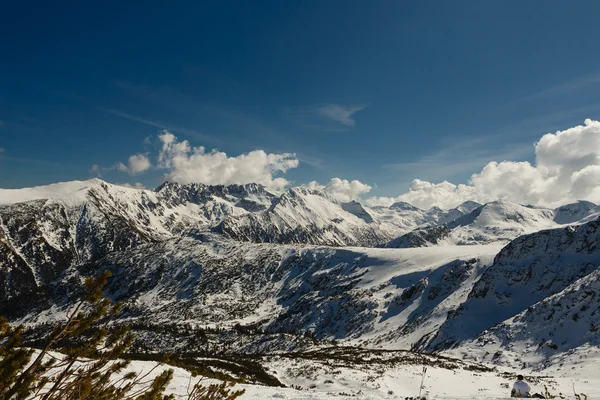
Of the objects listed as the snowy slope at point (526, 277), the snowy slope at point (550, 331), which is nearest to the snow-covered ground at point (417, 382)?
the snowy slope at point (550, 331)

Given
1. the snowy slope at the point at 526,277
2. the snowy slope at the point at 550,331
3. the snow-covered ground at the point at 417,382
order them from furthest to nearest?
the snowy slope at the point at 526,277 < the snowy slope at the point at 550,331 < the snow-covered ground at the point at 417,382

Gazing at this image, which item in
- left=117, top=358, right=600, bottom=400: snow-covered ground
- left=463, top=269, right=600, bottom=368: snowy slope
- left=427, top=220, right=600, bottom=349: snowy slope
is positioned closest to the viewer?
left=117, top=358, right=600, bottom=400: snow-covered ground

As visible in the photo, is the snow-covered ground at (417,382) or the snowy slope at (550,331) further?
the snowy slope at (550,331)

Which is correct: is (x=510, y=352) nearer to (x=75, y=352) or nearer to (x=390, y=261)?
(x=75, y=352)

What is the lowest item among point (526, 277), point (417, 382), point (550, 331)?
point (550, 331)

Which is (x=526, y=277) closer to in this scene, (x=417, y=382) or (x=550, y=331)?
(x=550, y=331)

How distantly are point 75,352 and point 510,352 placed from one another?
76.5 metres

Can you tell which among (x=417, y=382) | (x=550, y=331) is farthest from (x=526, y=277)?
(x=417, y=382)

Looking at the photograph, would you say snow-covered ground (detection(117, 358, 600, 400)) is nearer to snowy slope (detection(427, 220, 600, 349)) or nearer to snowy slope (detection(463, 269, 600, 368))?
snowy slope (detection(463, 269, 600, 368))

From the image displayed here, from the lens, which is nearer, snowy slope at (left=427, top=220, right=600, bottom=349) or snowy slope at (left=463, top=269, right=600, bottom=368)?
snowy slope at (left=463, top=269, right=600, bottom=368)

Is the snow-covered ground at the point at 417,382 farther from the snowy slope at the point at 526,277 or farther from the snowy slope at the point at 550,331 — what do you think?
the snowy slope at the point at 526,277

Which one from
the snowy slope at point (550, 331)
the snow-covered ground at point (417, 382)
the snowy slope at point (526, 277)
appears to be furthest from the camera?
the snowy slope at point (526, 277)

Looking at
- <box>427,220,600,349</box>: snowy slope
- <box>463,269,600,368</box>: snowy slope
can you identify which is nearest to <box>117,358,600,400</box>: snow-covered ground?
<box>463,269,600,368</box>: snowy slope

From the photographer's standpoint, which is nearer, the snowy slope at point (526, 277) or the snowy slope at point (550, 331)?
the snowy slope at point (550, 331)
